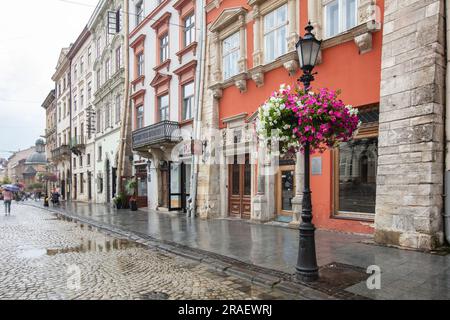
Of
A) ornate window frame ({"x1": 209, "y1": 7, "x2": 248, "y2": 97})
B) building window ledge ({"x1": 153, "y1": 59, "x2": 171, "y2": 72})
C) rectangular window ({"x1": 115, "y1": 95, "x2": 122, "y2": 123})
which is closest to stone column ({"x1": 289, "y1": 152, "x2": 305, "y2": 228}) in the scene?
ornate window frame ({"x1": 209, "y1": 7, "x2": 248, "y2": 97})

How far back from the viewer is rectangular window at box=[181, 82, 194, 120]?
16312 mm

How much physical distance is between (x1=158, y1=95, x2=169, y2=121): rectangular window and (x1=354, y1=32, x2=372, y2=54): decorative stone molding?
11434mm

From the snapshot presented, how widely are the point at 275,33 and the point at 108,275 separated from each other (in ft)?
31.0

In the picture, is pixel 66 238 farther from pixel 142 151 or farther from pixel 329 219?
pixel 142 151

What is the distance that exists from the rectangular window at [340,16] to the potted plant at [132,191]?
1396cm

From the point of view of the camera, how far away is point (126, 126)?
2239 cm

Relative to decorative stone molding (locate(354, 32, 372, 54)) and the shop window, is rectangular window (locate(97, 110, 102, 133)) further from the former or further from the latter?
decorative stone molding (locate(354, 32, 372, 54))

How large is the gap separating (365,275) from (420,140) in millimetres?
3337

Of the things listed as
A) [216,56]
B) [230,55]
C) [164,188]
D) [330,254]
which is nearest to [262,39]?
[230,55]

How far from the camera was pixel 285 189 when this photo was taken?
11812mm

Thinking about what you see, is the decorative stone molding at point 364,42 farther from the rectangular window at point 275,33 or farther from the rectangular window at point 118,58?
the rectangular window at point 118,58

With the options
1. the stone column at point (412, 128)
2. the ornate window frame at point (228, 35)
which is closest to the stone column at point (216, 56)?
the ornate window frame at point (228, 35)

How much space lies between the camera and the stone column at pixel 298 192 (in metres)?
10.6

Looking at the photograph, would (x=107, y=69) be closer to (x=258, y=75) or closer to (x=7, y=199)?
(x=7, y=199)
